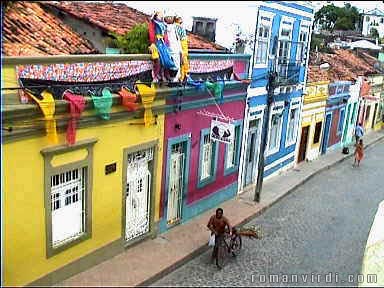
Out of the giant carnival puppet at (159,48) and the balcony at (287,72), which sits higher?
the giant carnival puppet at (159,48)

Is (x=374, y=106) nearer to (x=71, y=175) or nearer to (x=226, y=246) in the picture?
(x=226, y=246)

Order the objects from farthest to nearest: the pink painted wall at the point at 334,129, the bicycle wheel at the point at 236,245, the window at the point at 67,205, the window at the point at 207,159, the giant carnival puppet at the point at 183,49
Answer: the pink painted wall at the point at 334,129 → the window at the point at 207,159 → the bicycle wheel at the point at 236,245 → the giant carnival puppet at the point at 183,49 → the window at the point at 67,205

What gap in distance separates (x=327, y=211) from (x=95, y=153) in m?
8.30

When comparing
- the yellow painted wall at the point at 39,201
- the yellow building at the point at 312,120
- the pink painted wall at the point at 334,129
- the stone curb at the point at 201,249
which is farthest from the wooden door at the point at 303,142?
the yellow painted wall at the point at 39,201

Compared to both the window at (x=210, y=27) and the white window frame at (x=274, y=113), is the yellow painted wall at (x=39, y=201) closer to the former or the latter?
the window at (x=210, y=27)

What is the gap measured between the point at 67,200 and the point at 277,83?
8.97 m

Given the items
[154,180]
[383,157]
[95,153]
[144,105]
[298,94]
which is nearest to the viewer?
[95,153]

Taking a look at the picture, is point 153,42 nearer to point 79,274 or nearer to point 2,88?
point 2,88

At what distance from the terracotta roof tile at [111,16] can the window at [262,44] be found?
41.0 inches

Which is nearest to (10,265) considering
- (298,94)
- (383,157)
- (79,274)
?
(79,274)

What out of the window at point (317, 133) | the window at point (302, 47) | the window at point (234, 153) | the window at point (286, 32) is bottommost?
the window at point (317, 133)

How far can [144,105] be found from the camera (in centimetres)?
1009

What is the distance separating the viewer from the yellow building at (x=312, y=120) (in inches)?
780

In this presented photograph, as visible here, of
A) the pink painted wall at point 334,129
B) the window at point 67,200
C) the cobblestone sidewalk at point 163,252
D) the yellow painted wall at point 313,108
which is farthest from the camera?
the pink painted wall at point 334,129
